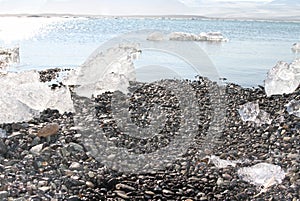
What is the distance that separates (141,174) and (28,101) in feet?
7.78

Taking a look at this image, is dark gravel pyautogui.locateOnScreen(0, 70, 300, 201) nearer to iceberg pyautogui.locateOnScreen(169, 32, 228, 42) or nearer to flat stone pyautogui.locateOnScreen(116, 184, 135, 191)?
flat stone pyautogui.locateOnScreen(116, 184, 135, 191)

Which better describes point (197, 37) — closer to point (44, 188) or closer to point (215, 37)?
point (215, 37)

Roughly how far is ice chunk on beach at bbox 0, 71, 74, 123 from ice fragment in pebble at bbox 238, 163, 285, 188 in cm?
279

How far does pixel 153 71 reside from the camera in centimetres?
1088

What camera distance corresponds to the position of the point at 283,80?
27.1 feet

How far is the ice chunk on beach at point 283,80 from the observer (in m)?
8.08

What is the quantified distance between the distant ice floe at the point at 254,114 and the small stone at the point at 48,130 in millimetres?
2621

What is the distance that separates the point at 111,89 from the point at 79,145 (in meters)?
2.67

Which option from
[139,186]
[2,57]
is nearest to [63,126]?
[139,186]

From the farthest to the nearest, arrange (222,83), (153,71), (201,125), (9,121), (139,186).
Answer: (153,71) < (222,83) < (201,125) < (9,121) < (139,186)

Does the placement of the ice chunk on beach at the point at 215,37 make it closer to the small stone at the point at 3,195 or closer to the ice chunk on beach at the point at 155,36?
the ice chunk on beach at the point at 155,36

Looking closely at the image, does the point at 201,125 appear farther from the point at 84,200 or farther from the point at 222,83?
the point at 222,83

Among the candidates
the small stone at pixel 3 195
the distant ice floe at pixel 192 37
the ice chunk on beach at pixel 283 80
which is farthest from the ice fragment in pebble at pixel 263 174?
the distant ice floe at pixel 192 37

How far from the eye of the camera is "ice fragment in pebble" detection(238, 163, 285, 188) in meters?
4.43
